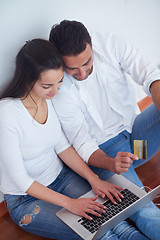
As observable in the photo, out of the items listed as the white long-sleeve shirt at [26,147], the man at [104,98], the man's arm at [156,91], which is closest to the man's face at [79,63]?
the man at [104,98]

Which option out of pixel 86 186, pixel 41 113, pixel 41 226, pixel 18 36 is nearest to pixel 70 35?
pixel 18 36

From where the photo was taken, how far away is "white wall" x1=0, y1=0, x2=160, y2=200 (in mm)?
1495

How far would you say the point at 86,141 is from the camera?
66.6 inches

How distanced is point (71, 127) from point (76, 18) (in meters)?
0.62

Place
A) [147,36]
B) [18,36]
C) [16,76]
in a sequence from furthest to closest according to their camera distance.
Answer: [147,36] < [18,36] < [16,76]

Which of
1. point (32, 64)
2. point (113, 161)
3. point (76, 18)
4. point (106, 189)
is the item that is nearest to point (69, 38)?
point (32, 64)

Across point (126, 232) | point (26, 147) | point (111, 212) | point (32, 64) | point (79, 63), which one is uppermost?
point (32, 64)

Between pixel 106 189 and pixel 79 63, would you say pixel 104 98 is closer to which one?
pixel 79 63

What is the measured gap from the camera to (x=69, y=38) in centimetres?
145

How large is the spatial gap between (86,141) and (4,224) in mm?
721

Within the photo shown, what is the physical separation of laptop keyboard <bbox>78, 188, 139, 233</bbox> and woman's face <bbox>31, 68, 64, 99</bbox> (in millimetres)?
569

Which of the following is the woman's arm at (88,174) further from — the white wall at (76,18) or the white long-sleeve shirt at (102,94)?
the white wall at (76,18)

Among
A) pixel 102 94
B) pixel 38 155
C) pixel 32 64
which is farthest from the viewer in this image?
pixel 102 94

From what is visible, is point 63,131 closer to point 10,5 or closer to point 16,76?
point 16,76
